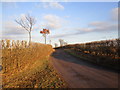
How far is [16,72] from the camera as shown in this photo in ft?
19.3

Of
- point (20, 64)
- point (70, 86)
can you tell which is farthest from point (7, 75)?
point (70, 86)

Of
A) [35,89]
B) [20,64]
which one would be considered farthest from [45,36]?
[35,89]

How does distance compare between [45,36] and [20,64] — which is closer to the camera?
[20,64]

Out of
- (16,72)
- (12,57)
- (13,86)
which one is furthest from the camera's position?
(16,72)

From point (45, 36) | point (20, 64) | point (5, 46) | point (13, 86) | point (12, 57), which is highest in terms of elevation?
point (45, 36)

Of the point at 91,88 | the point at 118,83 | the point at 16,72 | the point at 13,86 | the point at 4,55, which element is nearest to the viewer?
the point at 91,88

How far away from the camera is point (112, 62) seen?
618 cm

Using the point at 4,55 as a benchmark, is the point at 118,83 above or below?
below

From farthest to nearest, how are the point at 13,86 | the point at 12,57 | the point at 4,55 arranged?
the point at 12,57, the point at 4,55, the point at 13,86

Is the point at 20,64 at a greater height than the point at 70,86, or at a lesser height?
greater

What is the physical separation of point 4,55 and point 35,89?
3.16m

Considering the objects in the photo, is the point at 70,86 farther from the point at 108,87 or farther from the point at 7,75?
the point at 7,75

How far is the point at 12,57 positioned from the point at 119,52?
9.18m

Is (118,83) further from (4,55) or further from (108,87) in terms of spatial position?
(4,55)
